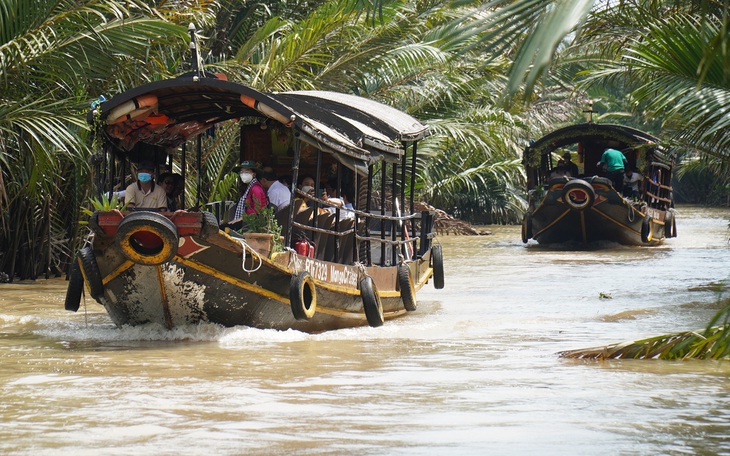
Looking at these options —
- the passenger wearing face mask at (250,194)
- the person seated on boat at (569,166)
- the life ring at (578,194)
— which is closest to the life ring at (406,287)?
the passenger wearing face mask at (250,194)

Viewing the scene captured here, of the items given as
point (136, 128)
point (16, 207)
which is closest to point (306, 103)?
point (136, 128)

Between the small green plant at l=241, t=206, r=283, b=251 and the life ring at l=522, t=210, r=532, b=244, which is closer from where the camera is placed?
the small green plant at l=241, t=206, r=283, b=251

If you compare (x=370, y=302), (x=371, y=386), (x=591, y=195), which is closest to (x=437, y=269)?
(x=370, y=302)

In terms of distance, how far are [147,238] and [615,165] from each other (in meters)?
14.2

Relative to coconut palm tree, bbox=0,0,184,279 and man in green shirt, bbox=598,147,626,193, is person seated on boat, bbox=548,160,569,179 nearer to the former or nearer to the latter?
man in green shirt, bbox=598,147,626,193

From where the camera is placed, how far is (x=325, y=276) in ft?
32.7

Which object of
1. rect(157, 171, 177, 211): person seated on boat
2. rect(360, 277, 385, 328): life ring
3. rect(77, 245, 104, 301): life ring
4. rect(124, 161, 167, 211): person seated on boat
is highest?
rect(157, 171, 177, 211): person seated on boat

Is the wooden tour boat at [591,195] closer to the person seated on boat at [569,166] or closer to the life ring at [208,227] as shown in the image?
the person seated on boat at [569,166]

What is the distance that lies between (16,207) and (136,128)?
164 inches

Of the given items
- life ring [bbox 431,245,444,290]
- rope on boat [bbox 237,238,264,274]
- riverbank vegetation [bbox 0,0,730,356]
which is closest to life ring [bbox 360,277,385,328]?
rope on boat [bbox 237,238,264,274]

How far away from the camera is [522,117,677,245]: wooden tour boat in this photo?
20.5 metres

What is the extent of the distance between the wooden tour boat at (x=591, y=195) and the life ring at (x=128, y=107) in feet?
39.3

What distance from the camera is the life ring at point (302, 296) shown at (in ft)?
30.3

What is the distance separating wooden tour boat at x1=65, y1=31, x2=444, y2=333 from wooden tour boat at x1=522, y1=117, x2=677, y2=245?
9250mm
